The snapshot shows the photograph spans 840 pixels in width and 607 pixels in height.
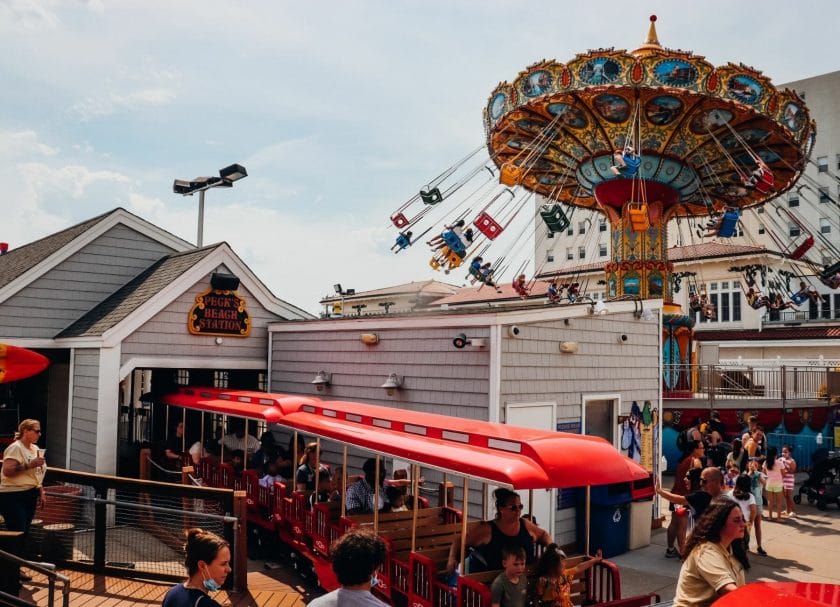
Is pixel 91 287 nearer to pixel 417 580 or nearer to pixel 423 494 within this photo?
pixel 423 494

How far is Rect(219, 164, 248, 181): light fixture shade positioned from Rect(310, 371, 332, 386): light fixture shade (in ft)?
23.7

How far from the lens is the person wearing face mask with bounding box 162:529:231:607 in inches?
159

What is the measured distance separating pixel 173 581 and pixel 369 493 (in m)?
2.57

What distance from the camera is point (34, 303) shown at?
50.1ft

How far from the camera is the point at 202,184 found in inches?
777

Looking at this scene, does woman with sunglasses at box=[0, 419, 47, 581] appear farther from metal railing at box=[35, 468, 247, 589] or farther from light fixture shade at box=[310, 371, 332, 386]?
light fixture shade at box=[310, 371, 332, 386]

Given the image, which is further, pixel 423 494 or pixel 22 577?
pixel 423 494

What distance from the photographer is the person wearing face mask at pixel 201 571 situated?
404cm

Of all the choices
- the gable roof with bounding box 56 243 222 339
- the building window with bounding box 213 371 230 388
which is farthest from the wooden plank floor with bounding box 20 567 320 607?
the building window with bounding box 213 371 230 388

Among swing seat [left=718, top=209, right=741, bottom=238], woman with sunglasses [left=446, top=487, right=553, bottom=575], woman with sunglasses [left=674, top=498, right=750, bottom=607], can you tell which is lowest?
woman with sunglasses [left=446, top=487, right=553, bottom=575]

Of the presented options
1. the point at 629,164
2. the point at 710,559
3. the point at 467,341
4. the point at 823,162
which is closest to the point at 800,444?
the point at 629,164

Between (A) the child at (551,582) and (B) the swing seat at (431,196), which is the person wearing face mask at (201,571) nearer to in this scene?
(A) the child at (551,582)

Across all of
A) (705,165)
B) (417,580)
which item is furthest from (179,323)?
(705,165)

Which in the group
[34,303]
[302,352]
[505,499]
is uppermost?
[34,303]
